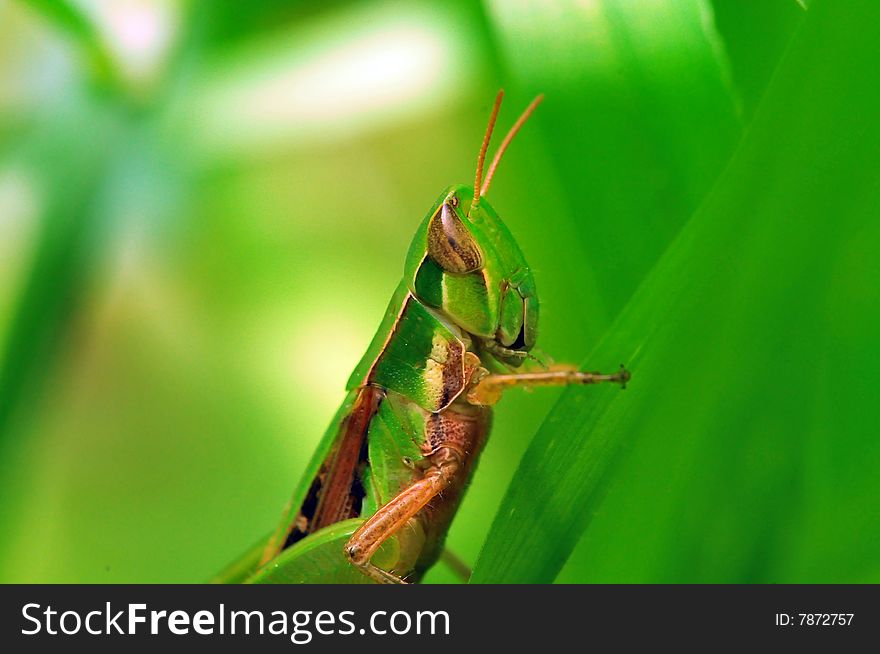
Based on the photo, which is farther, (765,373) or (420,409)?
(420,409)

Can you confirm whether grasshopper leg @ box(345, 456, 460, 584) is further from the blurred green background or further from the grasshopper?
the blurred green background

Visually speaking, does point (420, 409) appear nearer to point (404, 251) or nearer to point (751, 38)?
point (404, 251)

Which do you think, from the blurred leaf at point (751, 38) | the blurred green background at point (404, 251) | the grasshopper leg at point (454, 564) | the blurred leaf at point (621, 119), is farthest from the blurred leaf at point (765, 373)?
the grasshopper leg at point (454, 564)

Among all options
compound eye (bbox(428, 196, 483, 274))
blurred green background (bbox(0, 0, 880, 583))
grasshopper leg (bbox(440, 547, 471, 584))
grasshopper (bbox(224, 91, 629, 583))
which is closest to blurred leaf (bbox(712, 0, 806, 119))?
blurred green background (bbox(0, 0, 880, 583))

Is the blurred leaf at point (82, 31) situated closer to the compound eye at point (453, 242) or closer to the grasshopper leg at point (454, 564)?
the compound eye at point (453, 242)

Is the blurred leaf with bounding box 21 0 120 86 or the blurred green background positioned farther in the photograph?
the blurred leaf with bounding box 21 0 120 86

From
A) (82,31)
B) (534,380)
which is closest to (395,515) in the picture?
(534,380)

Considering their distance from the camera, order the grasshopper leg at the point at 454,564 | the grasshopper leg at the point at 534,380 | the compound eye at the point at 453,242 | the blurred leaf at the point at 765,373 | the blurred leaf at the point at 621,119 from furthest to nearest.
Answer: the grasshopper leg at the point at 454,564 → the compound eye at the point at 453,242 → the blurred leaf at the point at 621,119 → the grasshopper leg at the point at 534,380 → the blurred leaf at the point at 765,373

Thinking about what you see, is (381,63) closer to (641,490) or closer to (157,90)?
(157,90)
